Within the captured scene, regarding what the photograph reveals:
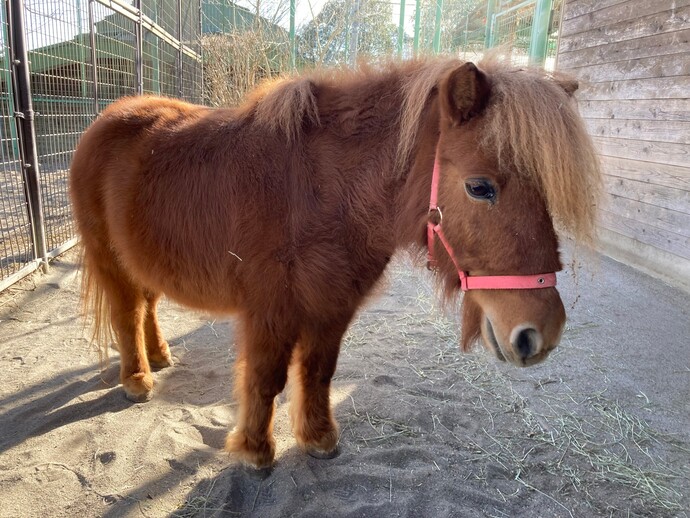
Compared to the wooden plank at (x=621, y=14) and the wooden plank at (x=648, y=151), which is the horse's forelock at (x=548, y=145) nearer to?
the wooden plank at (x=648, y=151)

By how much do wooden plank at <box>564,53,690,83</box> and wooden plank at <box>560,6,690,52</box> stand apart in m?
0.28

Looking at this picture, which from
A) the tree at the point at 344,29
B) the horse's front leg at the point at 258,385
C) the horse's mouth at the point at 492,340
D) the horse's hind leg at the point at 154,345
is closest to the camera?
the horse's mouth at the point at 492,340

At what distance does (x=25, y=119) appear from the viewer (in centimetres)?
394

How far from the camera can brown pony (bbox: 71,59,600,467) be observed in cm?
151

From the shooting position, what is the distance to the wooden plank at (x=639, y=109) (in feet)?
15.6

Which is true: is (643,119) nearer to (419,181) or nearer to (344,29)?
(419,181)

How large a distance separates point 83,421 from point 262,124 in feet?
6.34

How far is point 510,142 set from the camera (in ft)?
4.84

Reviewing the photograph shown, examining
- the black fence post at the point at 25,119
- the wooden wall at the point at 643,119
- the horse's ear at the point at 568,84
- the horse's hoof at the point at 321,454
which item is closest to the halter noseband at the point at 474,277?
the horse's ear at the point at 568,84

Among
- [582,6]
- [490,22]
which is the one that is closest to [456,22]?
[490,22]

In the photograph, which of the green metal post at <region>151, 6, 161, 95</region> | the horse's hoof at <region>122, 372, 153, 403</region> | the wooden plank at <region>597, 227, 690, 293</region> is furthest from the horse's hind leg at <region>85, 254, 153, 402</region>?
the green metal post at <region>151, 6, 161, 95</region>

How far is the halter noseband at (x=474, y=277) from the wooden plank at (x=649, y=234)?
367 cm

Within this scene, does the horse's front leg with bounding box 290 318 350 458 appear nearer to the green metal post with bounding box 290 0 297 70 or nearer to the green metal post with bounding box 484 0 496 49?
the green metal post with bounding box 290 0 297 70

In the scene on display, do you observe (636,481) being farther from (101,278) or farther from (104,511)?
(101,278)
